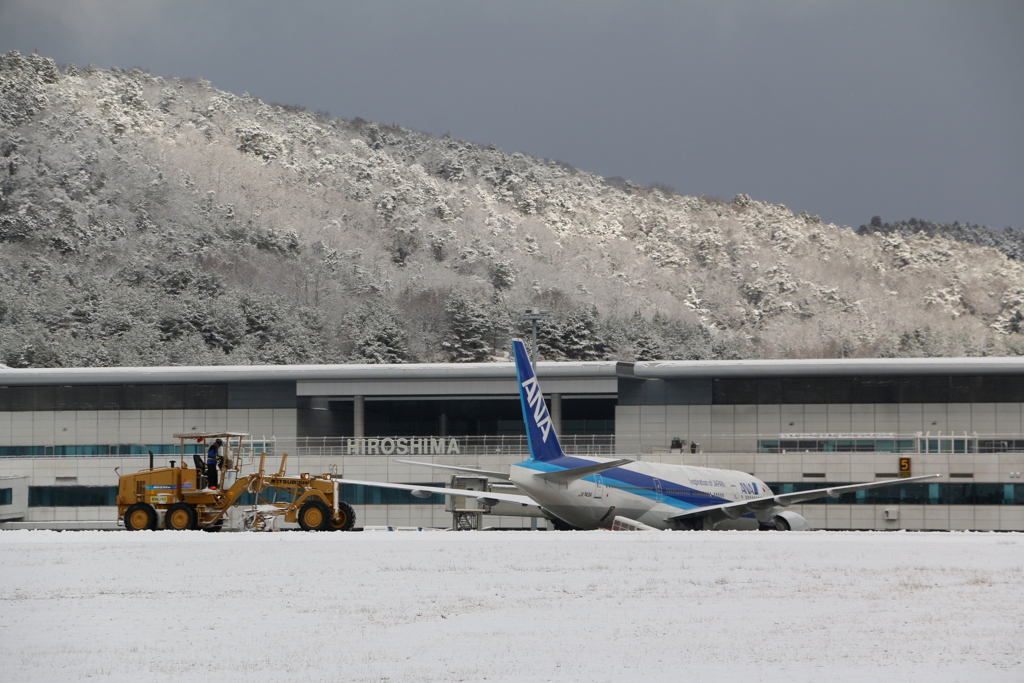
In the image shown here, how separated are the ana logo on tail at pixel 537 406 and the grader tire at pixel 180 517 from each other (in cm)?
1276

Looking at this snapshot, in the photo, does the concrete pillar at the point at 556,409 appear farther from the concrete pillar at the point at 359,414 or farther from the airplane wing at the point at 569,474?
the airplane wing at the point at 569,474

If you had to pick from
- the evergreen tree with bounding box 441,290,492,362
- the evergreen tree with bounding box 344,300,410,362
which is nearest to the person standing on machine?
the evergreen tree with bounding box 344,300,410,362

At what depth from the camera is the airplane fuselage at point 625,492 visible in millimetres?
41281

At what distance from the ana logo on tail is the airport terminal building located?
18.3 m

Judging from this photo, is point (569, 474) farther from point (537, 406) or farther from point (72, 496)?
point (72, 496)

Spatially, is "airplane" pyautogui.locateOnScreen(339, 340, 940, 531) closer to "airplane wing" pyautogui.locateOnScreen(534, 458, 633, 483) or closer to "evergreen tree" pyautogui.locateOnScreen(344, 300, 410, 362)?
"airplane wing" pyautogui.locateOnScreen(534, 458, 633, 483)

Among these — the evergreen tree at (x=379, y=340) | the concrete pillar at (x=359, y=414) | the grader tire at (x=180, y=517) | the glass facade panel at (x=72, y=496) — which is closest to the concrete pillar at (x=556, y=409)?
the concrete pillar at (x=359, y=414)

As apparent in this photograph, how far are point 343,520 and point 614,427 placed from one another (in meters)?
33.6

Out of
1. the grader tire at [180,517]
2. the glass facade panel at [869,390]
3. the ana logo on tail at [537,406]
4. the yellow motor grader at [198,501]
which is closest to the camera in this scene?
the grader tire at [180,517]

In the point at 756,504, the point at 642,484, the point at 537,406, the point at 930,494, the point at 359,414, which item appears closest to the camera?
the point at 537,406

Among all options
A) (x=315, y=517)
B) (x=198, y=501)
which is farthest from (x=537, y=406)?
(x=198, y=501)

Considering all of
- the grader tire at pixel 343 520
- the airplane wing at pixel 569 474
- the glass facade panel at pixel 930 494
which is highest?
the airplane wing at pixel 569 474

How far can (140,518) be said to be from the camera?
37.7 meters
